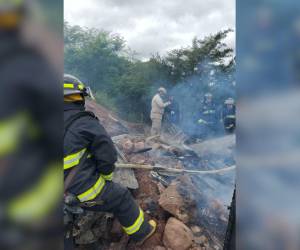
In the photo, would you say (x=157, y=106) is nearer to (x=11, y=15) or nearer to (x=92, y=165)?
(x=92, y=165)

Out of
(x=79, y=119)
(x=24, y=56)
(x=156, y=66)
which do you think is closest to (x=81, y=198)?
(x=79, y=119)

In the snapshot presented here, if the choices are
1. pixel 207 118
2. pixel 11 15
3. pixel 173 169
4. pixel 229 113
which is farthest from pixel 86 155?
pixel 11 15

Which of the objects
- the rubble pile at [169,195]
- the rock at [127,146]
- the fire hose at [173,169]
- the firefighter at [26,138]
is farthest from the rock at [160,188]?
the firefighter at [26,138]

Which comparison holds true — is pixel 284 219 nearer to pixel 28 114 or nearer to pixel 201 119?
pixel 28 114

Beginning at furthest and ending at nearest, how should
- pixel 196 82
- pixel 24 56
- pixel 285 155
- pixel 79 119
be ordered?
1. pixel 196 82
2. pixel 79 119
3. pixel 285 155
4. pixel 24 56

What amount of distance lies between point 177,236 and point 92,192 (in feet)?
2.48

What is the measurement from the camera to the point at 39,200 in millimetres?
1051

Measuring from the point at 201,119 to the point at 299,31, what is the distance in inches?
55.5

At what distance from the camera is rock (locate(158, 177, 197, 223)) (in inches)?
106

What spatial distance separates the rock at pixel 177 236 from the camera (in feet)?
8.60

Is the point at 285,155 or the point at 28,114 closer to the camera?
the point at 28,114

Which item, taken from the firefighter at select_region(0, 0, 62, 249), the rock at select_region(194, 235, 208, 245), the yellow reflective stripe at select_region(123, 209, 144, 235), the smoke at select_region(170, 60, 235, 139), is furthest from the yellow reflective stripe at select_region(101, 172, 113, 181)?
the firefighter at select_region(0, 0, 62, 249)

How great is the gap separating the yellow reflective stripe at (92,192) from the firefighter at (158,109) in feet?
1.94

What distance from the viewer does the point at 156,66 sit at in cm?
268
